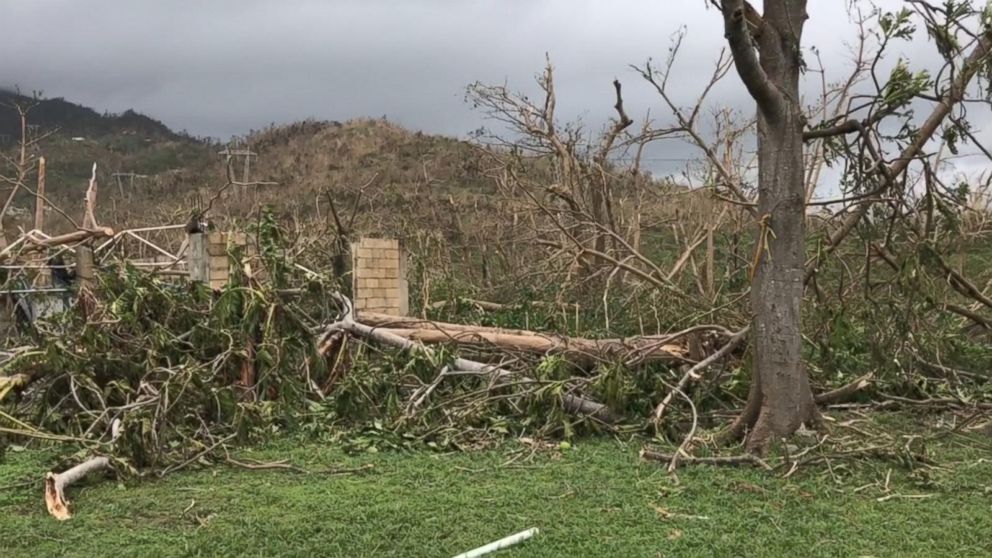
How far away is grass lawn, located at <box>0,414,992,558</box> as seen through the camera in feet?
11.0

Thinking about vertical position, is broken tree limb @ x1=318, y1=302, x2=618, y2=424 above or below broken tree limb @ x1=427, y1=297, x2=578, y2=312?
below

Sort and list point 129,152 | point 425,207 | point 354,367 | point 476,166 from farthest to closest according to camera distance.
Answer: point 129,152
point 425,207
point 476,166
point 354,367

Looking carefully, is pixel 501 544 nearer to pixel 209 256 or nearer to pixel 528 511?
pixel 528 511

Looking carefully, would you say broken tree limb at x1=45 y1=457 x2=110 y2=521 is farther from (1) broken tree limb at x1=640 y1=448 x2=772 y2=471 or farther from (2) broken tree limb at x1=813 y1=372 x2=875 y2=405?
(2) broken tree limb at x1=813 y1=372 x2=875 y2=405

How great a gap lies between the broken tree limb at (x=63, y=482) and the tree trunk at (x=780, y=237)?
3450mm

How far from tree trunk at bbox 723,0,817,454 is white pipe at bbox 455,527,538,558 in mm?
1657

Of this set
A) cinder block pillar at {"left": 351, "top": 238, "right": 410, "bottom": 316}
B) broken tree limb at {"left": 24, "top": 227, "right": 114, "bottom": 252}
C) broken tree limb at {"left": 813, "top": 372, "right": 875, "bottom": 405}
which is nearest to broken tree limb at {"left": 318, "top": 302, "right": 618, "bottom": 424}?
cinder block pillar at {"left": 351, "top": 238, "right": 410, "bottom": 316}

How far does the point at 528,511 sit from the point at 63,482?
92.1 inches

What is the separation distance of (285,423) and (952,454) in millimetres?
4133

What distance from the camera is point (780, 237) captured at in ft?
14.8

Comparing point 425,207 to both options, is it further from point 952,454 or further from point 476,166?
point 952,454

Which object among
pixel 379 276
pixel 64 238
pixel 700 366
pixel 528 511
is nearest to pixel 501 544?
pixel 528 511

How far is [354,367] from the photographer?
6340 millimetres

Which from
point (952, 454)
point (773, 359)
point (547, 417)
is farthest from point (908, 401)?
point (547, 417)
